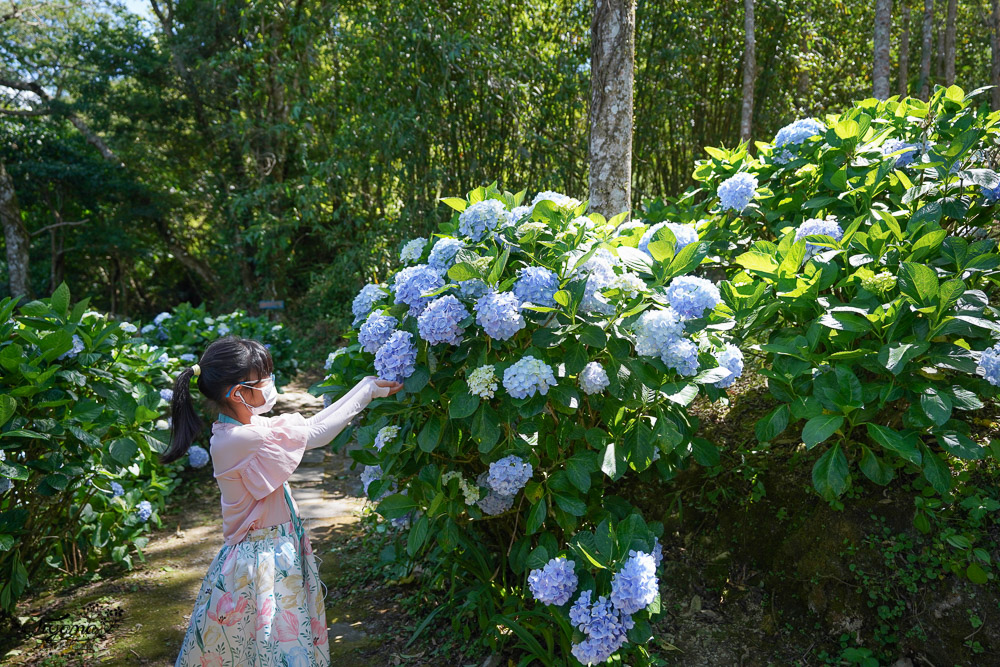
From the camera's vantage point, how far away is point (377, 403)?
1761 millimetres

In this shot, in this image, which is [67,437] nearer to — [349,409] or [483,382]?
[349,409]

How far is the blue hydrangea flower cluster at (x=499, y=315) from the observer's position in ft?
5.10

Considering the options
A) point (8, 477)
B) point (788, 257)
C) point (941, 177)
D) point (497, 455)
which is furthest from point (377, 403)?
point (941, 177)

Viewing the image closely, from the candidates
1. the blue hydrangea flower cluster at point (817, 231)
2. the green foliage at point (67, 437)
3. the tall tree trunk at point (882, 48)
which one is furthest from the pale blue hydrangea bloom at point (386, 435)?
the tall tree trunk at point (882, 48)

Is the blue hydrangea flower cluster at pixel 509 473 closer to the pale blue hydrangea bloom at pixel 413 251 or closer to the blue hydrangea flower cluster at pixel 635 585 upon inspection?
the blue hydrangea flower cluster at pixel 635 585

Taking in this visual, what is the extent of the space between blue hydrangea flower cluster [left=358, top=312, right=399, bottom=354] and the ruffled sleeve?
30 cm

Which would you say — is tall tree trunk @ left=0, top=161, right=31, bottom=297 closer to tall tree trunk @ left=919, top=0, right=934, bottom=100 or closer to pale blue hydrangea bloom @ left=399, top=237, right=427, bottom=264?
pale blue hydrangea bloom @ left=399, top=237, right=427, bottom=264

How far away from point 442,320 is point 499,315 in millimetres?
144

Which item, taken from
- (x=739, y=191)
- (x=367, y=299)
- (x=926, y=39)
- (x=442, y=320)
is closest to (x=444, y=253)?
(x=442, y=320)

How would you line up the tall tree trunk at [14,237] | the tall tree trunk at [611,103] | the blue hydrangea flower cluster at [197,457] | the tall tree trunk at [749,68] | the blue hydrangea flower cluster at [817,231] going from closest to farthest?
the blue hydrangea flower cluster at [817,231] < the tall tree trunk at [611,103] < the blue hydrangea flower cluster at [197,457] < the tall tree trunk at [749,68] < the tall tree trunk at [14,237]

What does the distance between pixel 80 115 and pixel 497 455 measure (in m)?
11.2

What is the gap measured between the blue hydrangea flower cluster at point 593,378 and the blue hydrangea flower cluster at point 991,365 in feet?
2.89

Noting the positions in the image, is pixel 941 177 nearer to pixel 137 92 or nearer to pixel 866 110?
pixel 866 110

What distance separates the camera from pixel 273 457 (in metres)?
1.75
